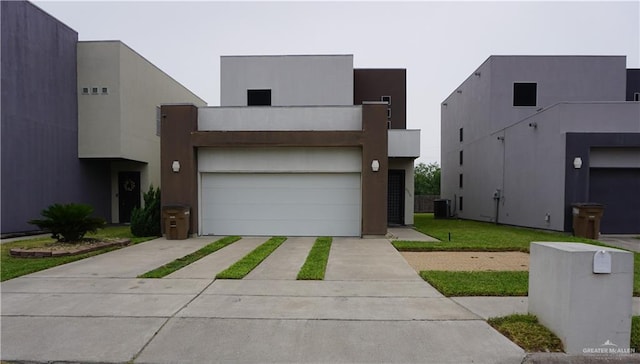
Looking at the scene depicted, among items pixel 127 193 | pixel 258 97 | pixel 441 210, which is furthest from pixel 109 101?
pixel 441 210

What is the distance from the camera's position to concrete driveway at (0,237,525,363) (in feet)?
12.8

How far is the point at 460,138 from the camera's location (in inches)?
1016

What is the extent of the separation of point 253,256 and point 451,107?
23.5 metres

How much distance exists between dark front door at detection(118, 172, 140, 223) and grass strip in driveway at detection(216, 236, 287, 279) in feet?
36.0

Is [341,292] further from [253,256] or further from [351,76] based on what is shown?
[351,76]

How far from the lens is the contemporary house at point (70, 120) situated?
44.0 ft

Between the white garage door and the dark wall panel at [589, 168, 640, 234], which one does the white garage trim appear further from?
the dark wall panel at [589, 168, 640, 234]

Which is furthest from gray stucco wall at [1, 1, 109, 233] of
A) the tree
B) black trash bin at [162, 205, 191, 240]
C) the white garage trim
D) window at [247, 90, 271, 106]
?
the tree

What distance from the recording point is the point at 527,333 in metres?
4.23

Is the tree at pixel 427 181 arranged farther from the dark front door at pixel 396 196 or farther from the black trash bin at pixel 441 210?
the dark front door at pixel 396 196

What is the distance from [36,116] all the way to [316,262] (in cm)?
1332

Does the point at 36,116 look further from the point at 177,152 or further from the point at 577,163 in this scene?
the point at 577,163

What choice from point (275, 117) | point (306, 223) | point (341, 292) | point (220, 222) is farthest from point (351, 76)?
point (341, 292)

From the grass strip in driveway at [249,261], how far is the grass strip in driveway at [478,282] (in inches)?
144
